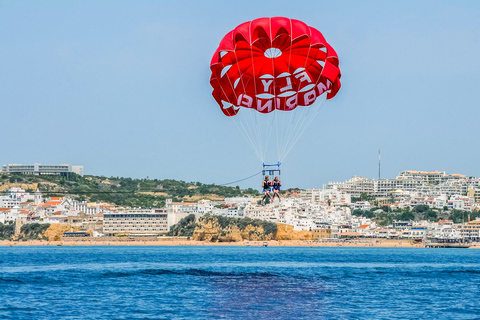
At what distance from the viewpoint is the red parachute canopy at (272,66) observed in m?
33.0

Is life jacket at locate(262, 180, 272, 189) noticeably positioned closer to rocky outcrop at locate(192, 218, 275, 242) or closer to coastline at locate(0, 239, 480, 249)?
coastline at locate(0, 239, 480, 249)

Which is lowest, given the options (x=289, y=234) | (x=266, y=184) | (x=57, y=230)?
(x=289, y=234)

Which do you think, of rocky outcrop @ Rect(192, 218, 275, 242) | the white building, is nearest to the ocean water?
rocky outcrop @ Rect(192, 218, 275, 242)

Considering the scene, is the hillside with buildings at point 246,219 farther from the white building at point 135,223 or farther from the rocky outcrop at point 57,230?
the rocky outcrop at point 57,230

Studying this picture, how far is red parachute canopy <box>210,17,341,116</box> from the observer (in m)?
33.0

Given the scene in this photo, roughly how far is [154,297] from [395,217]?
123 meters

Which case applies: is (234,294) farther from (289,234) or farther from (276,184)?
(289,234)

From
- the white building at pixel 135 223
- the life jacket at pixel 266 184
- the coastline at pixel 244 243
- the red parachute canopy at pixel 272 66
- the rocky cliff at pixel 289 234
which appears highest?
the red parachute canopy at pixel 272 66

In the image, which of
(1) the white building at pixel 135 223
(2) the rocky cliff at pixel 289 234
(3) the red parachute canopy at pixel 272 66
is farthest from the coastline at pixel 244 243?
(3) the red parachute canopy at pixel 272 66

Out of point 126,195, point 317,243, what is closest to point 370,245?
point 317,243

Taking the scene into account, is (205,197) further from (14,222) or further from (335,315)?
(335,315)

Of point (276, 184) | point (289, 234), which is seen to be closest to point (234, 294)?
point (276, 184)

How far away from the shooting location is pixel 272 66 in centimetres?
3491

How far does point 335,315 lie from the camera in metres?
30.5
